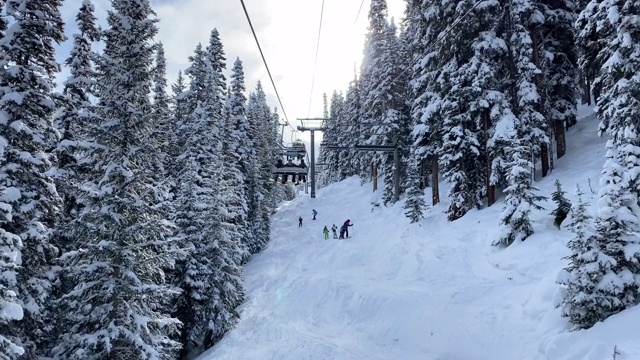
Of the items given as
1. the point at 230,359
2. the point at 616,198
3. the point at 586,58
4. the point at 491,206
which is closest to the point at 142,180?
the point at 230,359

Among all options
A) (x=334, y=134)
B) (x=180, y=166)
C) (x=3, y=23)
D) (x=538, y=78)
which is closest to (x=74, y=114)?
(x=3, y=23)

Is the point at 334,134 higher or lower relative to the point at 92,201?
higher

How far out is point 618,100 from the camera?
47.8 feet

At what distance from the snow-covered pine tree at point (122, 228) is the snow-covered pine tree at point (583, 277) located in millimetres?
11948

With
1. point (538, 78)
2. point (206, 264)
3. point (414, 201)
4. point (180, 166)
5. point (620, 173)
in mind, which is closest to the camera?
point (620, 173)

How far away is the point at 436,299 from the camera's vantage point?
1553 cm

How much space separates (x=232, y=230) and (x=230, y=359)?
366 inches

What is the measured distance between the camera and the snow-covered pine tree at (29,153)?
13.5m

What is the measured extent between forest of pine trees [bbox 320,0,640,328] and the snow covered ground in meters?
0.95

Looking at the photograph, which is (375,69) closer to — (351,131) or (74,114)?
(351,131)

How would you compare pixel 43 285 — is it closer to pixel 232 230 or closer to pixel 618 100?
pixel 232 230

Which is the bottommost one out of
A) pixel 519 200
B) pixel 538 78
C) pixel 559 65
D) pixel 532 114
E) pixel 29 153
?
pixel 519 200

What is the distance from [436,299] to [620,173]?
7.88 metres

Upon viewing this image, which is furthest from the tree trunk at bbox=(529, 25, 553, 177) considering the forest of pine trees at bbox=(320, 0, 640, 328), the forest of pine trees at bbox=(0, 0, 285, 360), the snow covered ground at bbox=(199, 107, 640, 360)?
the forest of pine trees at bbox=(0, 0, 285, 360)
